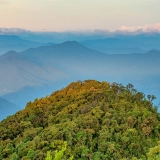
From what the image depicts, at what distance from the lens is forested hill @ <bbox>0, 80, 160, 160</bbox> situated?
69.9 feet

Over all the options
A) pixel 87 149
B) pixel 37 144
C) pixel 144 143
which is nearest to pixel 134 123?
pixel 144 143

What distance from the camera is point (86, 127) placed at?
77.7ft

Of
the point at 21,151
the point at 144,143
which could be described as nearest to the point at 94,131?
the point at 144,143

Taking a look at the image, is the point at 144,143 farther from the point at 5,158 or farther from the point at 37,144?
the point at 5,158

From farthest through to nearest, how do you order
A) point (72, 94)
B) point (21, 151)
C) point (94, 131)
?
point (72, 94), point (94, 131), point (21, 151)

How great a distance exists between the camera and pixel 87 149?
21156mm

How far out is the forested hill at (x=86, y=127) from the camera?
21297 mm

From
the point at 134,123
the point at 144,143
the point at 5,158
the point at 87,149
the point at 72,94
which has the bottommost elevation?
the point at 5,158

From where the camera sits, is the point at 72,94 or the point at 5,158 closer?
the point at 5,158

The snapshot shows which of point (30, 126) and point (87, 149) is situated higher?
point (30, 126)

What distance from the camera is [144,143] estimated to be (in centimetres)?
2341

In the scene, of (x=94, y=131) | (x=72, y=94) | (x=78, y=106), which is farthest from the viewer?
(x=72, y=94)

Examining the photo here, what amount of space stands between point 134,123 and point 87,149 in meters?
5.32

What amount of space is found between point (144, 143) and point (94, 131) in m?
4.01
